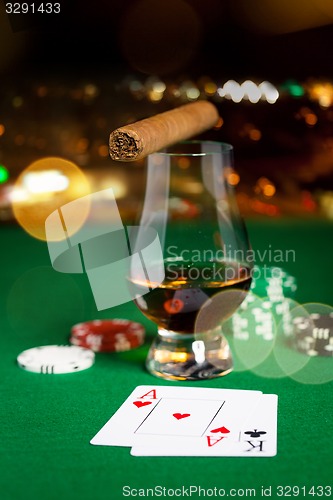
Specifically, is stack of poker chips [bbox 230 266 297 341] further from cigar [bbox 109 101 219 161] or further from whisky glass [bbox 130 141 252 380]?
cigar [bbox 109 101 219 161]

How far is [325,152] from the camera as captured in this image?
2.49 metres

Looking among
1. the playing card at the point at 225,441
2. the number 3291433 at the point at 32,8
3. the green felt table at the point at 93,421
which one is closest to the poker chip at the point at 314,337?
the green felt table at the point at 93,421

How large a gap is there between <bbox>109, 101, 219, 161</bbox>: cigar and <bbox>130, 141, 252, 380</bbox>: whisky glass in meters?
0.04

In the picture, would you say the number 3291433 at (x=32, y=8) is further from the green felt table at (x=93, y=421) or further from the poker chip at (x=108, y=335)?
the poker chip at (x=108, y=335)

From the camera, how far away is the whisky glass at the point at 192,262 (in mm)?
1310

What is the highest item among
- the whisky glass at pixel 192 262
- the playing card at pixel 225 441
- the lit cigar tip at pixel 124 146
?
the lit cigar tip at pixel 124 146

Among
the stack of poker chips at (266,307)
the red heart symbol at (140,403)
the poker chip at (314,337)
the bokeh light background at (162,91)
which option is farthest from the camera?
the bokeh light background at (162,91)

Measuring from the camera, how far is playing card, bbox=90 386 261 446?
3.62 ft

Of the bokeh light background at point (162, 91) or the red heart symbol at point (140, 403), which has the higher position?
the bokeh light background at point (162, 91)

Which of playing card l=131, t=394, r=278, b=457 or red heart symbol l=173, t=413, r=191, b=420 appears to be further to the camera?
red heart symbol l=173, t=413, r=191, b=420

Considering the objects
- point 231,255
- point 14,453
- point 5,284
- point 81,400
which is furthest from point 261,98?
point 14,453

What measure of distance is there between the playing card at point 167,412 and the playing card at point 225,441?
14 mm

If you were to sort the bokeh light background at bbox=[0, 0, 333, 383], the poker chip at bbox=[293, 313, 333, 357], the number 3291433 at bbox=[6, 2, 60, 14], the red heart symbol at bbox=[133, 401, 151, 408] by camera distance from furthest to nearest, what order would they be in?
the bokeh light background at bbox=[0, 0, 333, 383], the number 3291433 at bbox=[6, 2, 60, 14], the poker chip at bbox=[293, 313, 333, 357], the red heart symbol at bbox=[133, 401, 151, 408]

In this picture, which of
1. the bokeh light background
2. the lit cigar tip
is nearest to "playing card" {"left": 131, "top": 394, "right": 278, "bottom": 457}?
the lit cigar tip
